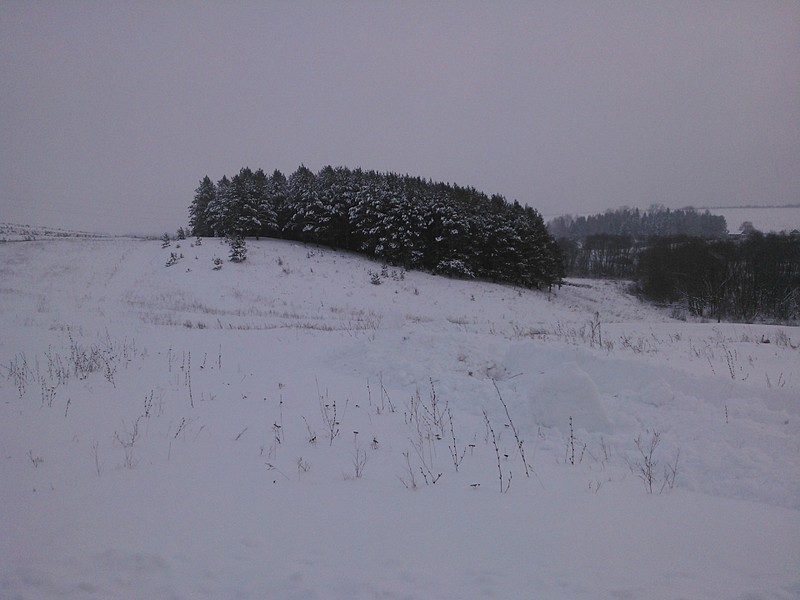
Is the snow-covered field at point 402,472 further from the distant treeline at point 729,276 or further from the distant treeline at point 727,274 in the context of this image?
the distant treeline at point 729,276

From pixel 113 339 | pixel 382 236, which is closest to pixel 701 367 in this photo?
pixel 113 339

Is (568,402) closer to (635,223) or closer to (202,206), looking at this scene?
(202,206)

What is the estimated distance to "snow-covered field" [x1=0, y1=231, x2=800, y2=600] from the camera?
104 inches

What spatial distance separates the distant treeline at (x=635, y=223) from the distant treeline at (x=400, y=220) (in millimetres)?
46818

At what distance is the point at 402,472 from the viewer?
4.25 meters

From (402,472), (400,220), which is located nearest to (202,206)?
(400,220)

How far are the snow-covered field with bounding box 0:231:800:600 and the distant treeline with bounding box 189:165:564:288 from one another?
93.1ft

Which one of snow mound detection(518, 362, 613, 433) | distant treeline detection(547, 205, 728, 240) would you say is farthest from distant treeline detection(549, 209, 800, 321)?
distant treeline detection(547, 205, 728, 240)

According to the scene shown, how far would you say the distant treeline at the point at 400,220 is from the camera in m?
36.8

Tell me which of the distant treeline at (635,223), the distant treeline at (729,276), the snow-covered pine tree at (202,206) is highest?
the distant treeline at (635,223)

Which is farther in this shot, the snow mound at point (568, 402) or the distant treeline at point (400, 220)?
the distant treeline at point (400, 220)

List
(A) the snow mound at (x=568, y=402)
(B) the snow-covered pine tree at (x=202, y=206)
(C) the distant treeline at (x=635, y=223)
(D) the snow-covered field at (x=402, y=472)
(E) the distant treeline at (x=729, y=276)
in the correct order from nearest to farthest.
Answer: (D) the snow-covered field at (x=402, y=472)
(A) the snow mound at (x=568, y=402)
(E) the distant treeline at (x=729, y=276)
(B) the snow-covered pine tree at (x=202, y=206)
(C) the distant treeline at (x=635, y=223)

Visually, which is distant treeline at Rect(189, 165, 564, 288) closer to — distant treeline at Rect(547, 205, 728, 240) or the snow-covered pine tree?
the snow-covered pine tree

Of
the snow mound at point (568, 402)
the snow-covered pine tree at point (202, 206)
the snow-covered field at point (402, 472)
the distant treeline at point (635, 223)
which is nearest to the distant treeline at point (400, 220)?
the snow-covered pine tree at point (202, 206)
